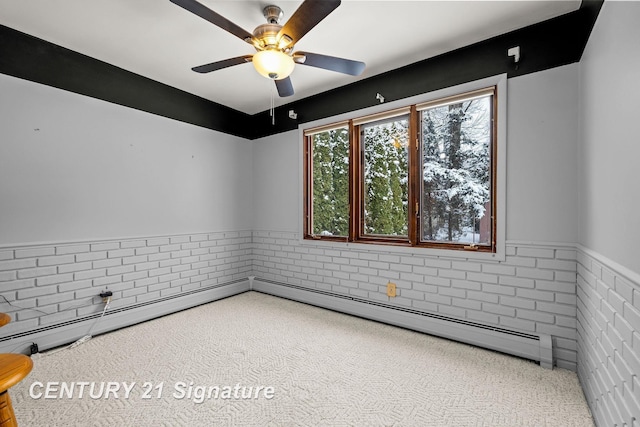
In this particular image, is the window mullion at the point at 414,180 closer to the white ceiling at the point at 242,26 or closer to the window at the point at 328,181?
the white ceiling at the point at 242,26

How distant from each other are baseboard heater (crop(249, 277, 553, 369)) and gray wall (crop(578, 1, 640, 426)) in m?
0.30

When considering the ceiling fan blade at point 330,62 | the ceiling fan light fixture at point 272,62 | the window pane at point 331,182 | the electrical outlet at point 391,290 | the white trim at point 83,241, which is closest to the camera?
the ceiling fan light fixture at point 272,62

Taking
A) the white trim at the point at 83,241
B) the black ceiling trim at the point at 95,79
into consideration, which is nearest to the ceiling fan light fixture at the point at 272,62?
the black ceiling trim at the point at 95,79

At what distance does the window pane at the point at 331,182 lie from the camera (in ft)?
11.9

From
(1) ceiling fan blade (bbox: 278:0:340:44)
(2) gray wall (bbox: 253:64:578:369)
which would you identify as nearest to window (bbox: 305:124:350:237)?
(2) gray wall (bbox: 253:64:578:369)

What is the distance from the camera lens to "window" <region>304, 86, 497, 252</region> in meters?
2.68

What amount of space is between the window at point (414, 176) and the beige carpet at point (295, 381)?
1.03 metres

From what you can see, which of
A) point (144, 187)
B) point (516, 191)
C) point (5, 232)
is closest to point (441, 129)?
point (516, 191)

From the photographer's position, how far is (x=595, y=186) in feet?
5.77

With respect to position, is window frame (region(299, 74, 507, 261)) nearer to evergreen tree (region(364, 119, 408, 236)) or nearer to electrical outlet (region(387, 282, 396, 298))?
evergreen tree (region(364, 119, 408, 236))

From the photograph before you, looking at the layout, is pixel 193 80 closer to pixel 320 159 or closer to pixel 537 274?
pixel 320 159

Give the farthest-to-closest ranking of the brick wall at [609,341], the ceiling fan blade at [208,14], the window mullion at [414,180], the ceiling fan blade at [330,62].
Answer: the window mullion at [414,180], the ceiling fan blade at [330,62], the ceiling fan blade at [208,14], the brick wall at [609,341]

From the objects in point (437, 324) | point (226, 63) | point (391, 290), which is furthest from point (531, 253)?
point (226, 63)

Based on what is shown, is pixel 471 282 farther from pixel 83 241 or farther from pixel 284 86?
pixel 83 241
